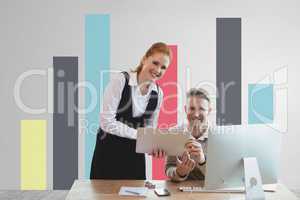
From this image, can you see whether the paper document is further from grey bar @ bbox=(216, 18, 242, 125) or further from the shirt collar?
grey bar @ bbox=(216, 18, 242, 125)

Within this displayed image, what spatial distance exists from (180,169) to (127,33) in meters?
1.86

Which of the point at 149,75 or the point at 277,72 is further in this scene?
the point at 277,72

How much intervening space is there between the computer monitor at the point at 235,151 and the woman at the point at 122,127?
50.4 inches

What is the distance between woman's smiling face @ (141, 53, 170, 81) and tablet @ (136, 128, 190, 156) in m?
0.91

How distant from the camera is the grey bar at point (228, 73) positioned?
162 inches

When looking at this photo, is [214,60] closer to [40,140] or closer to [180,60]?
[180,60]

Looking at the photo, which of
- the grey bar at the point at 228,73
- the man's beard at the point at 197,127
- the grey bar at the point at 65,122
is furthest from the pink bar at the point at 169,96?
the man's beard at the point at 197,127

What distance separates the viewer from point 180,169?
2.63m

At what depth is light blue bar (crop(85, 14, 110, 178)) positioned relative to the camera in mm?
4082

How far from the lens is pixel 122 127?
336 cm

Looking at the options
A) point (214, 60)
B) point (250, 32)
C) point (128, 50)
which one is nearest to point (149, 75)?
point (128, 50)

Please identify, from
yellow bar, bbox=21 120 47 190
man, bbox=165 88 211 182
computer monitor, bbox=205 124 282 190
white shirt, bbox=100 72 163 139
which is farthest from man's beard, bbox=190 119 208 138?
yellow bar, bbox=21 120 47 190

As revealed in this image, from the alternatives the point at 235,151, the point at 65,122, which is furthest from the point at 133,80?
the point at 235,151

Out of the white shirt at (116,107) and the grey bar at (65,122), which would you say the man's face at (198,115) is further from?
the grey bar at (65,122)
